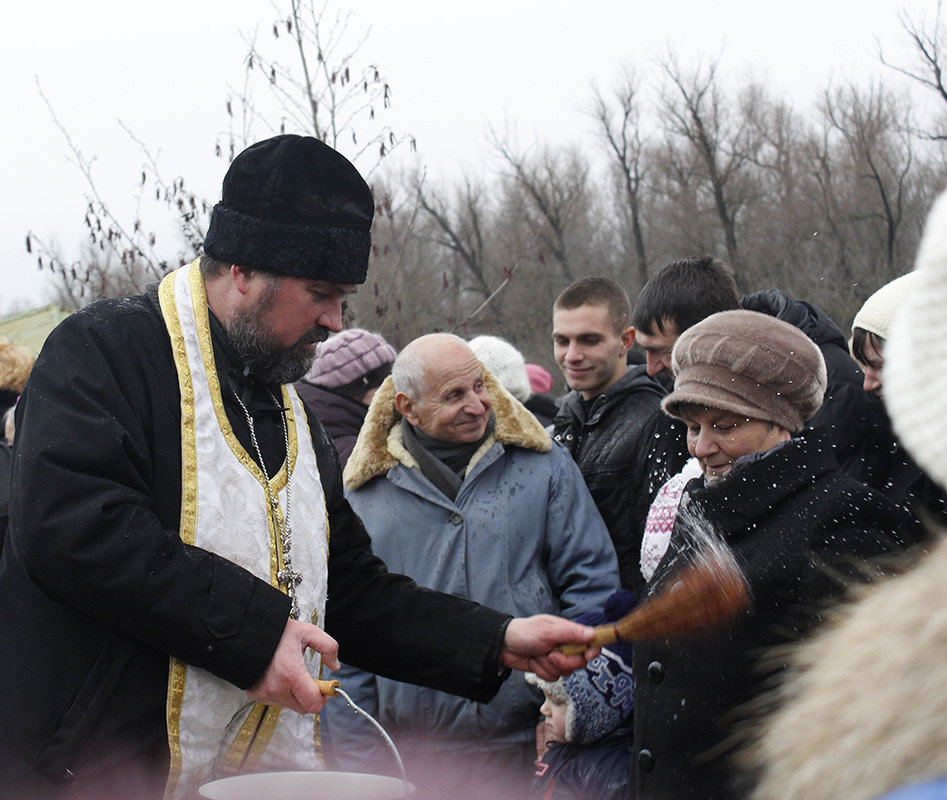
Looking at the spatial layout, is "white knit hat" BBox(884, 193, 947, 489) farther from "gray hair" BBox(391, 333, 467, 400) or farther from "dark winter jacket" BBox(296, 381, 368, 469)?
"dark winter jacket" BBox(296, 381, 368, 469)

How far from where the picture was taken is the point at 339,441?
4816 mm

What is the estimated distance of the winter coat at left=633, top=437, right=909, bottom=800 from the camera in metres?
2.37

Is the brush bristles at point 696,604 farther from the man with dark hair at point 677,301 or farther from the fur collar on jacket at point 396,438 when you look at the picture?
the man with dark hair at point 677,301

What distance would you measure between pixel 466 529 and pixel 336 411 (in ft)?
4.66

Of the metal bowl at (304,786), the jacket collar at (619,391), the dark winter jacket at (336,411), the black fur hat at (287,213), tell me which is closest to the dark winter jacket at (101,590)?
the metal bowl at (304,786)

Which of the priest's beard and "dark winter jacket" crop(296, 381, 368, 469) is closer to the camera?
the priest's beard

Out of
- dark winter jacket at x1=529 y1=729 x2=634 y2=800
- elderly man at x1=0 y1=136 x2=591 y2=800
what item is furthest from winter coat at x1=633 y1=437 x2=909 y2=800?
dark winter jacket at x1=529 y1=729 x2=634 y2=800

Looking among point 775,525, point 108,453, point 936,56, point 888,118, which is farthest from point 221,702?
point 888,118

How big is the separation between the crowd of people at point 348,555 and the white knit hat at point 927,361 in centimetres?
26

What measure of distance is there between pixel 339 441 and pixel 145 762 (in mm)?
2645

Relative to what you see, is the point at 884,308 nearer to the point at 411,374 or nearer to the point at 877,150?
the point at 411,374

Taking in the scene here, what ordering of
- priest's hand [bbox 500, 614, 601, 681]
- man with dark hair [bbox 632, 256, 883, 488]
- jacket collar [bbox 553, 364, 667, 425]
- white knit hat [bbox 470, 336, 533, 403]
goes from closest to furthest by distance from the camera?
1. priest's hand [bbox 500, 614, 601, 681]
2. man with dark hair [bbox 632, 256, 883, 488]
3. jacket collar [bbox 553, 364, 667, 425]
4. white knit hat [bbox 470, 336, 533, 403]

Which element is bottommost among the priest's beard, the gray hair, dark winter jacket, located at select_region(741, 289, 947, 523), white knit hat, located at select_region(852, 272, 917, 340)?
dark winter jacket, located at select_region(741, 289, 947, 523)

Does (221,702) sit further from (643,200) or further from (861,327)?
(643,200)
